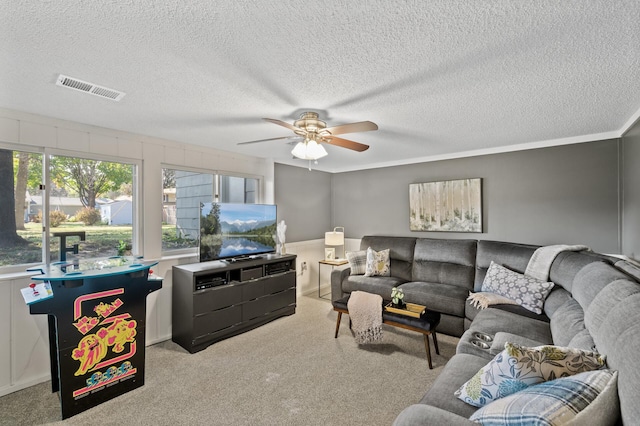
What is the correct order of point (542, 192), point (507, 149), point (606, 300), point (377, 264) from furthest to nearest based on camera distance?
point (377, 264), point (507, 149), point (542, 192), point (606, 300)

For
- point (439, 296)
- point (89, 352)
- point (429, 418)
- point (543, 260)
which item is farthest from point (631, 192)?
point (89, 352)

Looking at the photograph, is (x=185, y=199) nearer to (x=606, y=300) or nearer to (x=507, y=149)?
(x=606, y=300)

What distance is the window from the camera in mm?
3625

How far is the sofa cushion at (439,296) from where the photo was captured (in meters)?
3.38

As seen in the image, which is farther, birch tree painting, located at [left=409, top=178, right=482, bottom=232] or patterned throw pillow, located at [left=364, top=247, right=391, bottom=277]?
patterned throw pillow, located at [left=364, top=247, right=391, bottom=277]

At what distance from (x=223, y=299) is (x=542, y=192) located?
4.19m

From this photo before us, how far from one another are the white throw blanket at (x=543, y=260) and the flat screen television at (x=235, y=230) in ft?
10.5

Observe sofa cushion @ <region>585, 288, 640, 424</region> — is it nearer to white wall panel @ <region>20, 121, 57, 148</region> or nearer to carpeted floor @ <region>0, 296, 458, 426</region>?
carpeted floor @ <region>0, 296, 458, 426</region>

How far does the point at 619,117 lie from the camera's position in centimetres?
275

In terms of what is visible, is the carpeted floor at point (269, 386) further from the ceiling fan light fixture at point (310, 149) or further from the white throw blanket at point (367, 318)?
the ceiling fan light fixture at point (310, 149)

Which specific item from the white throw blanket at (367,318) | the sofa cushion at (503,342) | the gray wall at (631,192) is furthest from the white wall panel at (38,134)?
the gray wall at (631,192)

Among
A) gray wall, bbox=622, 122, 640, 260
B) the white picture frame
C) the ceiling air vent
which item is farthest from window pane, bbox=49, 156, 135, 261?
gray wall, bbox=622, 122, 640, 260

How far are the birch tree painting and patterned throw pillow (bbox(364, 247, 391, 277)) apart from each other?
78 cm

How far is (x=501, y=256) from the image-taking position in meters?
3.57
